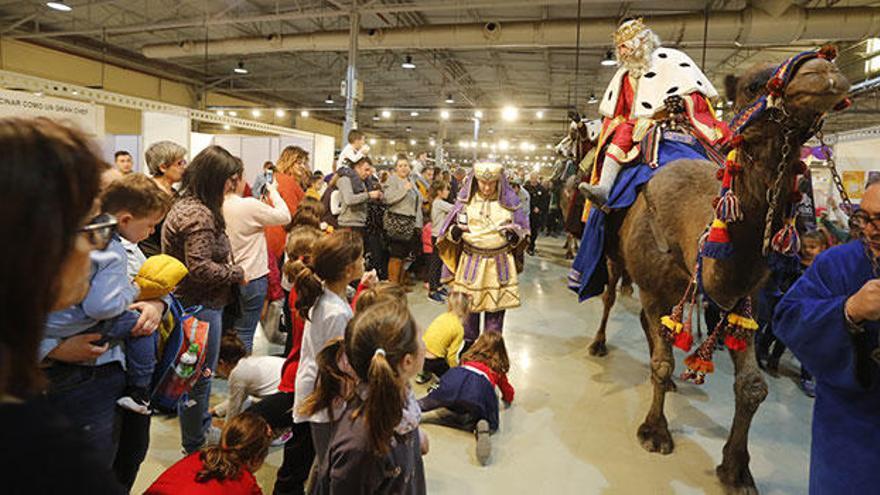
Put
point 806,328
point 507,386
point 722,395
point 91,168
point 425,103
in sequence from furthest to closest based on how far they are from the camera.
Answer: point 425,103 → point 722,395 → point 507,386 → point 806,328 → point 91,168

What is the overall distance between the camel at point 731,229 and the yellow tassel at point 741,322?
84mm

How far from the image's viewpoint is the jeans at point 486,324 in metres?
3.64

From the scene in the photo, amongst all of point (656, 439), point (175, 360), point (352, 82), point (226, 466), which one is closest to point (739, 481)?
point (656, 439)

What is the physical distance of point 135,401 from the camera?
5.49 ft

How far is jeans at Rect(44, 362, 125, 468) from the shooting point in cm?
146

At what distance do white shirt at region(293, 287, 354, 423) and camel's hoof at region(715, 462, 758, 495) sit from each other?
2.00m

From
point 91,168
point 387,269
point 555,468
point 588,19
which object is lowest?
point 555,468

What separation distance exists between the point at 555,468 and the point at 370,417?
1604 mm

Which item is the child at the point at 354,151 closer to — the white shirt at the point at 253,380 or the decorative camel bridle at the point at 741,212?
the white shirt at the point at 253,380

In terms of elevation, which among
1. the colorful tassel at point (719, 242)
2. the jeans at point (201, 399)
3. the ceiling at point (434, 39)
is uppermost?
the ceiling at point (434, 39)

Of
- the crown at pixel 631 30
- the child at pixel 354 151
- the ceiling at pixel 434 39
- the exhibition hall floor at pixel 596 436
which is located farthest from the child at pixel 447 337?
the ceiling at pixel 434 39

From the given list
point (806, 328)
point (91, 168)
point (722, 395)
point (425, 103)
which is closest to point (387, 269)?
point (722, 395)

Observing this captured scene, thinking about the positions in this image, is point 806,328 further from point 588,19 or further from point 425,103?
point 425,103

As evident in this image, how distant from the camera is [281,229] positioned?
13.3 ft
